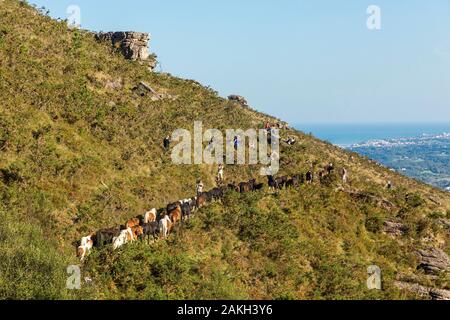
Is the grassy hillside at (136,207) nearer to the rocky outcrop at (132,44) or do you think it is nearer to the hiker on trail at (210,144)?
the hiker on trail at (210,144)

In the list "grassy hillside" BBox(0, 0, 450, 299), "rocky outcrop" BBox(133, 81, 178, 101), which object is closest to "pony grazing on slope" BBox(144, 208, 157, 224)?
"grassy hillside" BBox(0, 0, 450, 299)

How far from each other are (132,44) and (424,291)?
4474cm

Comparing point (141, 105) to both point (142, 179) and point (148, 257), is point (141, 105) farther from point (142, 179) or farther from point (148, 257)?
point (148, 257)

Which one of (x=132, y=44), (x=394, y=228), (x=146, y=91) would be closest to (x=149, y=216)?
(x=394, y=228)

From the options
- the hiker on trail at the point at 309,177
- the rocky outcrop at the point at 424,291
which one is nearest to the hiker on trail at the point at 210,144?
the hiker on trail at the point at 309,177

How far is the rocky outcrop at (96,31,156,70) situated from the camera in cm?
6075

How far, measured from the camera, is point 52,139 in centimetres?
3173

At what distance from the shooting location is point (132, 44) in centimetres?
6134

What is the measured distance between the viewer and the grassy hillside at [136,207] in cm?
2064

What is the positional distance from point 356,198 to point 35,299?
28.7 metres

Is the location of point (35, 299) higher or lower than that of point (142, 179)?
lower

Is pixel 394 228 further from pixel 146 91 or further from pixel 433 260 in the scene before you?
pixel 146 91

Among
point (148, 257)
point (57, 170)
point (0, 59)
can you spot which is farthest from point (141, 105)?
point (148, 257)

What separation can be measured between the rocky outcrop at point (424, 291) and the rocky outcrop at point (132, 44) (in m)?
40.7
